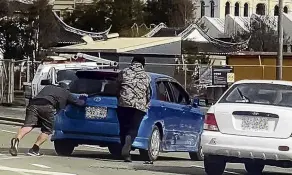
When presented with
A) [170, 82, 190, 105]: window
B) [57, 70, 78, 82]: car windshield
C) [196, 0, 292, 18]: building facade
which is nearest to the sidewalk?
[57, 70, 78, 82]: car windshield

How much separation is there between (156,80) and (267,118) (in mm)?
3397

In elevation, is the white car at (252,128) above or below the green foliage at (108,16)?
below

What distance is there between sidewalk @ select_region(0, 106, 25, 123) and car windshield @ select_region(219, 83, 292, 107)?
15465 millimetres

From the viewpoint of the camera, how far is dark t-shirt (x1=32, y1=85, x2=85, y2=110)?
14.6 metres

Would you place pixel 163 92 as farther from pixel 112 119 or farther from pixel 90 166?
pixel 90 166

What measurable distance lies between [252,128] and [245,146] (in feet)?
0.91

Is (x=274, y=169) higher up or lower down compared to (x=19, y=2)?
lower down

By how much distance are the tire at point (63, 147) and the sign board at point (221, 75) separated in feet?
61.1

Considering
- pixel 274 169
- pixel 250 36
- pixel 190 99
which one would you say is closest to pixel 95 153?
pixel 190 99

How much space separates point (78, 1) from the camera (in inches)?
3369

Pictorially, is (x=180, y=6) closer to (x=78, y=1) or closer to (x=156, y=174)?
(x=78, y=1)

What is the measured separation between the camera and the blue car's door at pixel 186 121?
1574 centimetres

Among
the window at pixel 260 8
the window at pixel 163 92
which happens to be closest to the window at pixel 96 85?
the window at pixel 163 92

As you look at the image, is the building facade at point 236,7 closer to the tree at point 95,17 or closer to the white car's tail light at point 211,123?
the tree at point 95,17
